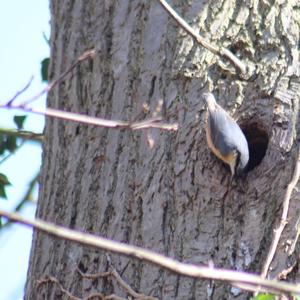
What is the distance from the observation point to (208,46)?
1899 mm

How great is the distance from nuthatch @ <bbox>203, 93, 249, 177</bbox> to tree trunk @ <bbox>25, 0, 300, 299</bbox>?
0.02 metres

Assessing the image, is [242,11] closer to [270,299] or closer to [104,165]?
[104,165]

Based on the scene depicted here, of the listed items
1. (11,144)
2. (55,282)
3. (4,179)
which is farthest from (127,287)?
(11,144)

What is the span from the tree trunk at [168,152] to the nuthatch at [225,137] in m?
0.02

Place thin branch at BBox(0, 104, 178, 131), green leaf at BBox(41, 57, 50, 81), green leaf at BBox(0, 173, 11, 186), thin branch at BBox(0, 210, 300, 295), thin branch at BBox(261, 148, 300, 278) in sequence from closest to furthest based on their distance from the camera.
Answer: thin branch at BBox(0, 210, 300, 295)
thin branch at BBox(0, 104, 178, 131)
thin branch at BBox(261, 148, 300, 278)
green leaf at BBox(0, 173, 11, 186)
green leaf at BBox(41, 57, 50, 81)

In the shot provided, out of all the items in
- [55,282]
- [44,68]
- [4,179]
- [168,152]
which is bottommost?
[55,282]

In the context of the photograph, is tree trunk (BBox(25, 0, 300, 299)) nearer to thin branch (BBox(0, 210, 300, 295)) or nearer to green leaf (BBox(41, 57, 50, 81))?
green leaf (BBox(41, 57, 50, 81))

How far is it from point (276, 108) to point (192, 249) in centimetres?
35

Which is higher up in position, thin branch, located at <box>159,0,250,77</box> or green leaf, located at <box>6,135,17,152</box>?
thin branch, located at <box>159,0,250,77</box>

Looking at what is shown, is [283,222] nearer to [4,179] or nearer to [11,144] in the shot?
[4,179]

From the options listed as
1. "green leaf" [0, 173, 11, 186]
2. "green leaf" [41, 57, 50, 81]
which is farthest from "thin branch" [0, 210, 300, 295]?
"green leaf" [41, 57, 50, 81]

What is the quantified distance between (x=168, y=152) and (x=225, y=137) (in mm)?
126

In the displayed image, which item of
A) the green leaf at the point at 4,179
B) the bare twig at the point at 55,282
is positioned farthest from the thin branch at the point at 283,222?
the green leaf at the point at 4,179

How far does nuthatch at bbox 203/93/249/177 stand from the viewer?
185 centimetres
